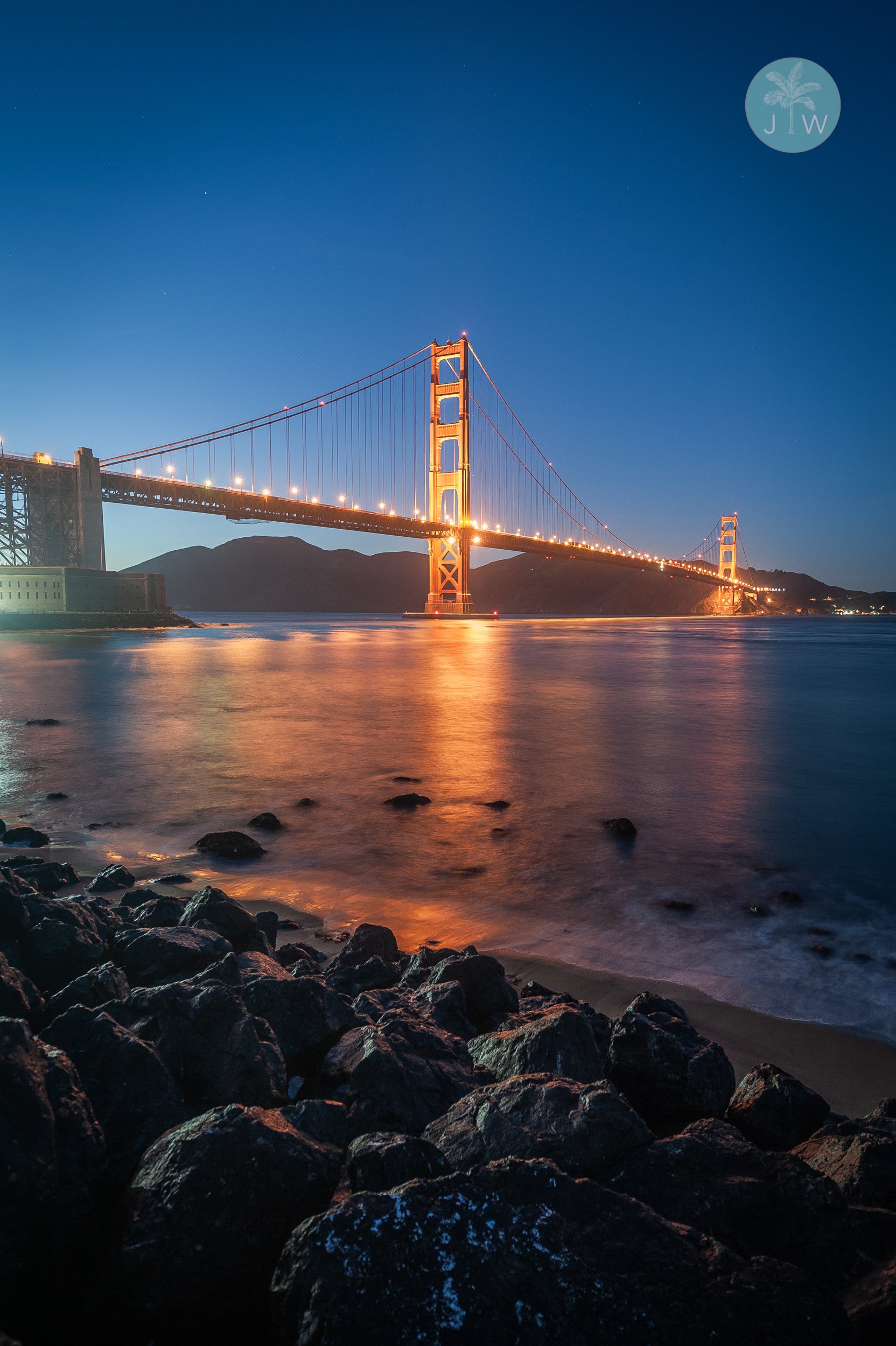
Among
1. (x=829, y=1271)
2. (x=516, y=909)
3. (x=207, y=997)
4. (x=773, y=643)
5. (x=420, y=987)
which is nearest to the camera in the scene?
(x=829, y=1271)

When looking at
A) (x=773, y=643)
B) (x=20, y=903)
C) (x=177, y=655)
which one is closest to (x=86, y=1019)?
(x=20, y=903)

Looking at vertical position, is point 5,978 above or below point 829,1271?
above

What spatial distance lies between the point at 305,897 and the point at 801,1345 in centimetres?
354

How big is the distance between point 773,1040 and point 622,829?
10.1ft

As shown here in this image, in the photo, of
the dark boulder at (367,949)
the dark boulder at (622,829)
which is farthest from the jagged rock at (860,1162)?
the dark boulder at (622,829)

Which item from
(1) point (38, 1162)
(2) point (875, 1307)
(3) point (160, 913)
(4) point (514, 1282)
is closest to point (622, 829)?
(3) point (160, 913)

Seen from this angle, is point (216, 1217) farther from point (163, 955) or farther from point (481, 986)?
point (481, 986)

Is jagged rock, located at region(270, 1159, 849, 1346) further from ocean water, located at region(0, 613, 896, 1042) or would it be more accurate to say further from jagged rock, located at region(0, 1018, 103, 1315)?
ocean water, located at region(0, 613, 896, 1042)

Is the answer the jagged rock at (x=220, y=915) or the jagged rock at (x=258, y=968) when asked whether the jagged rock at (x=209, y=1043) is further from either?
the jagged rock at (x=220, y=915)

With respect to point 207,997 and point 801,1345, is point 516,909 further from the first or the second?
point 801,1345

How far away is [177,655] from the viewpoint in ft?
89.9

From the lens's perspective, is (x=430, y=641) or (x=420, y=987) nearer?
(x=420, y=987)

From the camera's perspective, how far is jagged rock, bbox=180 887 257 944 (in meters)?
2.97

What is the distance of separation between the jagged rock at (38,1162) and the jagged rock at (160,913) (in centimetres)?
170
